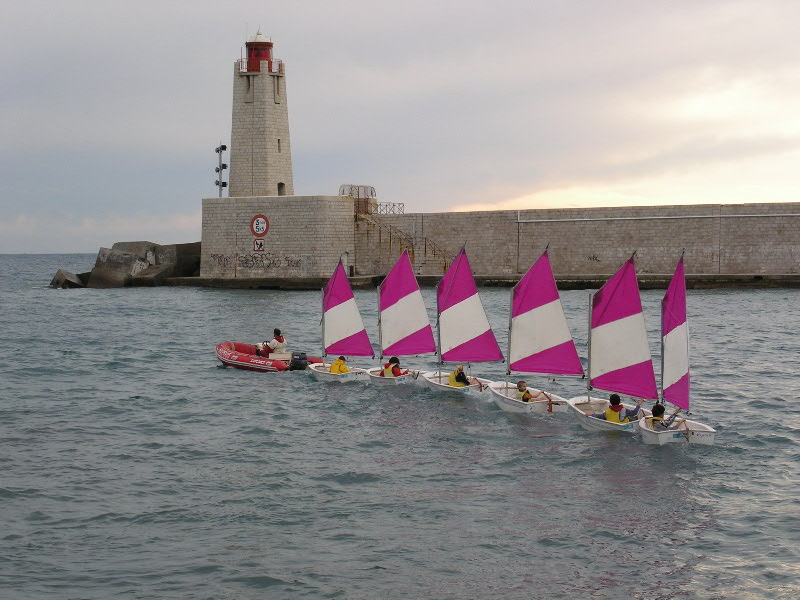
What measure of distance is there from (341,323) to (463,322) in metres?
4.08

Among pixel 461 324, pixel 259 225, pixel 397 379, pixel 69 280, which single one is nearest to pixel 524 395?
pixel 461 324

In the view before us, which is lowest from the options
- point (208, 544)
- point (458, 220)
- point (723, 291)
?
point (208, 544)

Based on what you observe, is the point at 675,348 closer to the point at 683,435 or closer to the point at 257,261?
the point at 683,435

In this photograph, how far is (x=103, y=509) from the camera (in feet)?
48.2

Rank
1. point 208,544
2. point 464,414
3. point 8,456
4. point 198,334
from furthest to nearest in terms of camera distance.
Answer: point 198,334 < point 464,414 < point 8,456 < point 208,544

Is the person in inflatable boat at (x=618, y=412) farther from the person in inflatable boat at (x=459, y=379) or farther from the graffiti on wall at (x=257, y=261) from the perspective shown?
the graffiti on wall at (x=257, y=261)

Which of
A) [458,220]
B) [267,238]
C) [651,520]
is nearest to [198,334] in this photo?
[267,238]

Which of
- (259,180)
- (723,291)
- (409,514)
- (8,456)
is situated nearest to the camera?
(409,514)

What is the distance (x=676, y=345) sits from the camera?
734 inches

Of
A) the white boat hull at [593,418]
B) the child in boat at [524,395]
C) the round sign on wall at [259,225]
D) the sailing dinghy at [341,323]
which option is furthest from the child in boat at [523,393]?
the round sign on wall at [259,225]

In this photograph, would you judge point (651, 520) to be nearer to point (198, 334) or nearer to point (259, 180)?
point (198, 334)

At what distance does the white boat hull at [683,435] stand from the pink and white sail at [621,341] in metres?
1.53

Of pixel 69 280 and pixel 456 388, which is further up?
pixel 69 280

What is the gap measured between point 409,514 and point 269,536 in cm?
211
